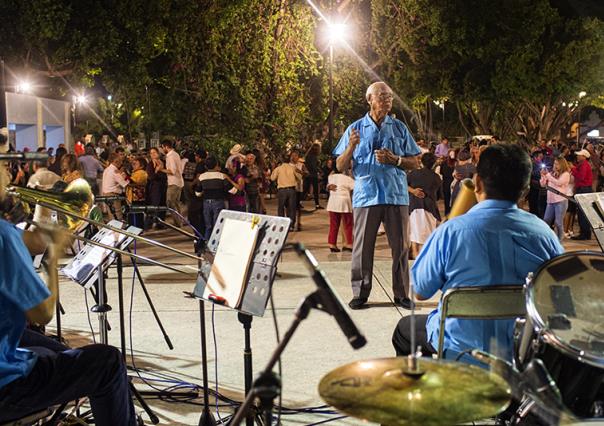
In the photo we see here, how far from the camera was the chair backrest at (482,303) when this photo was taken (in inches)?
157

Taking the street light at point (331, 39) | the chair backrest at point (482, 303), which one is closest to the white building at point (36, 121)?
the street light at point (331, 39)

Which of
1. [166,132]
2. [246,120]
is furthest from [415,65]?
[166,132]

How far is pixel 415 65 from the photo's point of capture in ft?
106

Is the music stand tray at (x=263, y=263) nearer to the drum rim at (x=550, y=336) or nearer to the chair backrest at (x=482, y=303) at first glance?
the chair backrest at (x=482, y=303)

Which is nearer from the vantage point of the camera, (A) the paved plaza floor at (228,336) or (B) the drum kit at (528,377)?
(B) the drum kit at (528,377)

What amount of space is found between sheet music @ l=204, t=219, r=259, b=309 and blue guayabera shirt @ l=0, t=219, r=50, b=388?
1124mm

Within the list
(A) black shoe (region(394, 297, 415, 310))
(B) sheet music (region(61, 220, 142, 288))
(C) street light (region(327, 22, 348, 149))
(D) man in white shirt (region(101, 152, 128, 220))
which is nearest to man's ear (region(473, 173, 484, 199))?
(B) sheet music (region(61, 220, 142, 288))

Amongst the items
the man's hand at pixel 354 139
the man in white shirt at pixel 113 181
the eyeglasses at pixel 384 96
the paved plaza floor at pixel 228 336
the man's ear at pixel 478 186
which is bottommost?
the paved plaza floor at pixel 228 336

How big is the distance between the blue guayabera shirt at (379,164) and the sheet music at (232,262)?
3.61 meters

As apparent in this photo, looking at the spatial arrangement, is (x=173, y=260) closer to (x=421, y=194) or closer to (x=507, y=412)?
(x=421, y=194)

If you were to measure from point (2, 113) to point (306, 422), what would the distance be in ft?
27.8

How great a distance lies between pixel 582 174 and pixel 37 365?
44.9 ft

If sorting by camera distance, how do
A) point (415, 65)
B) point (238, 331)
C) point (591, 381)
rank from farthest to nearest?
point (415, 65)
point (238, 331)
point (591, 381)

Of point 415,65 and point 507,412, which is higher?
point 415,65
